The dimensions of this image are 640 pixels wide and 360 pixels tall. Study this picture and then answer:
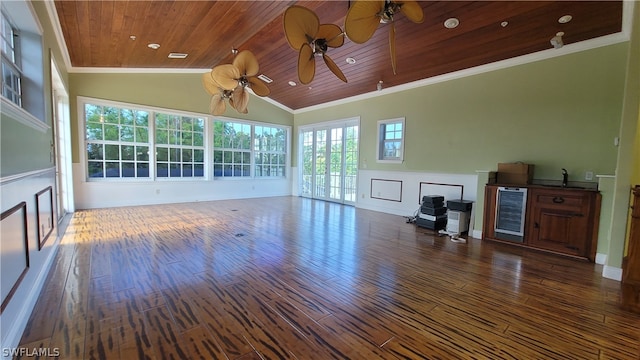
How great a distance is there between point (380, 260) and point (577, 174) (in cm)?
319

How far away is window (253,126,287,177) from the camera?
850cm

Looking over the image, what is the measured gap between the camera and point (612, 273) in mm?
2826

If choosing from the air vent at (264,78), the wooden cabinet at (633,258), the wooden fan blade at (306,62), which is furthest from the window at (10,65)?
the wooden cabinet at (633,258)

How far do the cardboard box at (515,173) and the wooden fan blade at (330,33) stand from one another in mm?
3240

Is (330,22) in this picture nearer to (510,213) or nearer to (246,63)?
(246,63)

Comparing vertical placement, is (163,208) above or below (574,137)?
below

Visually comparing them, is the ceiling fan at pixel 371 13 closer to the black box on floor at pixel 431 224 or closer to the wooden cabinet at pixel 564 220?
the wooden cabinet at pixel 564 220

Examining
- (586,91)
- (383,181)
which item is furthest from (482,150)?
(383,181)

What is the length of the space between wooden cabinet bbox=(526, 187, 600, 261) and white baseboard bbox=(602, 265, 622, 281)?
0.54 meters

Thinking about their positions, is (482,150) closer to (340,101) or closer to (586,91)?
(586,91)

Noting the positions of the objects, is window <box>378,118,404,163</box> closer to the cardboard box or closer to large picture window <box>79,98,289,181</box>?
the cardboard box

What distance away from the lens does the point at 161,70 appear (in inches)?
251

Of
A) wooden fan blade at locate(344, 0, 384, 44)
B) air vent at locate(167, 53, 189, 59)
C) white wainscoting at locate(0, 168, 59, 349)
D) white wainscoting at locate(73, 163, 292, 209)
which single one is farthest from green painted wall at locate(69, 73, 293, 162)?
wooden fan blade at locate(344, 0, 384, 44)

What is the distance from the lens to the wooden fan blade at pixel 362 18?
226cm
